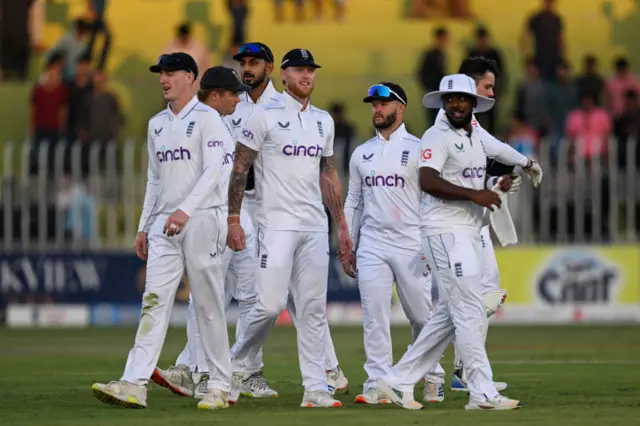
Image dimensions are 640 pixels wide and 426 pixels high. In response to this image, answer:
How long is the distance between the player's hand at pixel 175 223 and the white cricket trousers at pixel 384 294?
1.89 meters

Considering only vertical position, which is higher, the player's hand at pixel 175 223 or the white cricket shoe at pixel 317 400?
the player's hand at pixel 175 223

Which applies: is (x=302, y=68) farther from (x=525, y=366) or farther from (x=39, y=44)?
(x=39, y=44)

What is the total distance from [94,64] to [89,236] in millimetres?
4690

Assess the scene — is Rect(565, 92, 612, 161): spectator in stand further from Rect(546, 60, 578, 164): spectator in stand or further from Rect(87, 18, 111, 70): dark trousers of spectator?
Rect(87, 18, 111, 70): dark trousers of spectator

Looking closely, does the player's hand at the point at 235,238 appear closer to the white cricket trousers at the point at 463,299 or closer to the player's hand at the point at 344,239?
the player's hand at the point at 344,239

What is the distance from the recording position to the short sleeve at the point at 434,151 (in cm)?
1077

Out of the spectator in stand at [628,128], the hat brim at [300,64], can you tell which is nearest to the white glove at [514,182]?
the hat brim at [300,64]

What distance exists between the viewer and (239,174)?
11406 mm

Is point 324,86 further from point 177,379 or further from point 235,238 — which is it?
point 235,238

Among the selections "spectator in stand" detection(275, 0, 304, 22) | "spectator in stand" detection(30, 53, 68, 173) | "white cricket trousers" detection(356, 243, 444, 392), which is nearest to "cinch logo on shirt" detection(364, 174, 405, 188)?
"white cricket trousers" detection(356, 243, 444, 392)

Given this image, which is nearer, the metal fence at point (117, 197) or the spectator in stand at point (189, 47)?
the metal fence at point (117, 197)

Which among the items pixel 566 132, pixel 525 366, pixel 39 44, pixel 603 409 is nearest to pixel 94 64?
pixel 39 44

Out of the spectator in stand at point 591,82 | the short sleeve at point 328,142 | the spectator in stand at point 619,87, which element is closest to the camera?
the short sleeve at point 328,142

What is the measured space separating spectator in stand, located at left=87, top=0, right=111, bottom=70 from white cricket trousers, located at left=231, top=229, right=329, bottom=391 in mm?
15953
